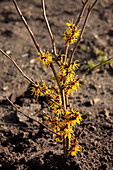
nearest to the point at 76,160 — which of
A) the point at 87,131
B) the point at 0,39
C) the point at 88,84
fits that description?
the point at 87,131

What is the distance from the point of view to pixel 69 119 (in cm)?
175

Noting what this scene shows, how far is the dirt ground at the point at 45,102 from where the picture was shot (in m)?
2.44

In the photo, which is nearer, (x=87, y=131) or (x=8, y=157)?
(x=8, y=157)

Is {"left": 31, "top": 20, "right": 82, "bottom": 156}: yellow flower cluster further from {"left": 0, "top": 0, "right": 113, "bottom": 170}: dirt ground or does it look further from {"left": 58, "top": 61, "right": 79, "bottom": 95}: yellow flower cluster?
{"left": 0, "top": 0, "right": 113, "bottom": 170}: dirt ground

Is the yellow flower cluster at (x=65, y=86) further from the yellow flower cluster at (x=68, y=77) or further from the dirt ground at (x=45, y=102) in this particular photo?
the dirt ground at (x=45, y=102)

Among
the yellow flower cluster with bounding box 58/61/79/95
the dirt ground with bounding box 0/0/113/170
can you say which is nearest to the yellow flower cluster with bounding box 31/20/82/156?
the yellow flower cluster with bounding box 58/61/79/95

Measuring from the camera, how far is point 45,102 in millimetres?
3041

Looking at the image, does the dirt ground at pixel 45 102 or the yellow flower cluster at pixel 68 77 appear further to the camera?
the dirt ground at pixel 45 102

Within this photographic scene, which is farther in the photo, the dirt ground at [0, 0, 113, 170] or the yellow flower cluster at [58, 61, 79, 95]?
the dirt ground at [0, 0, 113, 170]

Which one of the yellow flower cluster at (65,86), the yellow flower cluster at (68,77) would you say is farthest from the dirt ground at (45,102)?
the yellow flower cluster at (68,77)

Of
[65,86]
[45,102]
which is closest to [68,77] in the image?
[65,86]

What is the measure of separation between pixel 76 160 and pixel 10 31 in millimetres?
3529

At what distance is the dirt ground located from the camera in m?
2.44

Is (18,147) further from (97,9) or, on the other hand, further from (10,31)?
(97,9)
